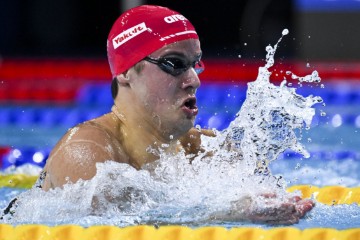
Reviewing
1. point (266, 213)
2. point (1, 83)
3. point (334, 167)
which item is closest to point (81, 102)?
point (1, 83)

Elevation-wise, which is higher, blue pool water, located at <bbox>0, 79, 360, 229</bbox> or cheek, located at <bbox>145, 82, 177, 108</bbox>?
blue pool water, located at <bbox>0, 79, 360, 229</bbox>

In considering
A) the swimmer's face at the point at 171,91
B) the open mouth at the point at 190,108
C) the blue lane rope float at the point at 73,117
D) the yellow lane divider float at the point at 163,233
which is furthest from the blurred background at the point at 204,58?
the yellow lane divider float at the point at 163,233

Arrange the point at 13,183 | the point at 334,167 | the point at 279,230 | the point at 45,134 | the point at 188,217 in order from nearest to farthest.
Answer: the point at 279,230, the point at 188,217, the point at 13,183, the point at 334,167, the point at 45,134

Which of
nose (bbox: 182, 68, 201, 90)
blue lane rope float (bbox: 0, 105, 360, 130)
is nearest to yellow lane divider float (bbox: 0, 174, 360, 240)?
nose (bbox: 182, 68, 201, 90)

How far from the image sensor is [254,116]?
359 centimetres

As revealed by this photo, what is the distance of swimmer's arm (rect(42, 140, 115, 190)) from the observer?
2.93 meters

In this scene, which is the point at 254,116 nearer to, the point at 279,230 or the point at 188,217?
the point at 188,217

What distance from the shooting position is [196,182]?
327 cm

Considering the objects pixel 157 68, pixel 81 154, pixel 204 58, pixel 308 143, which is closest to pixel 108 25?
pixel 204 58

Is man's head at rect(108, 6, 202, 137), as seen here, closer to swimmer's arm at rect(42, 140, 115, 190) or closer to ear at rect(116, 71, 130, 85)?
ear at rect(116, 71, 130, 85)

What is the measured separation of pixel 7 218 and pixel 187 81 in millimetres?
945

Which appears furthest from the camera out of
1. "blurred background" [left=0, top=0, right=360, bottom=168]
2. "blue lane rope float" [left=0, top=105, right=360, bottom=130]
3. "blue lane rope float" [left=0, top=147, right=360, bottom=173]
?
"blurred background" [left=0, top=0, right=360, bottom=168]

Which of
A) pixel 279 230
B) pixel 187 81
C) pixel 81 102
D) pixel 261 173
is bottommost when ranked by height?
pixel 279 230

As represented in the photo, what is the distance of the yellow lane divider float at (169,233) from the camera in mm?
2689
